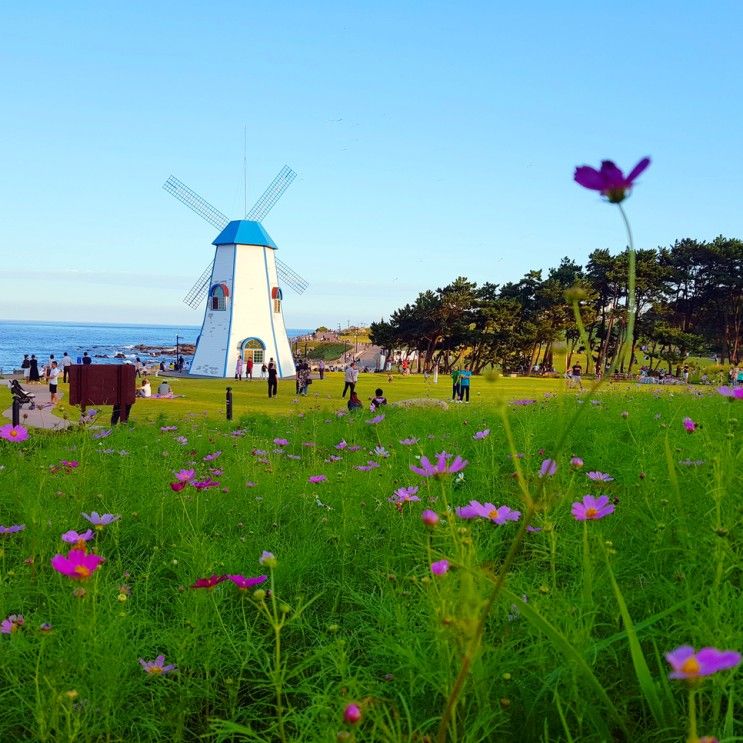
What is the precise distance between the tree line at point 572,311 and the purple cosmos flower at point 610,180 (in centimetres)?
3401

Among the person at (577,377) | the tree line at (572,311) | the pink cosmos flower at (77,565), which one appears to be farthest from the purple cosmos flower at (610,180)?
the tree line at (572,311)

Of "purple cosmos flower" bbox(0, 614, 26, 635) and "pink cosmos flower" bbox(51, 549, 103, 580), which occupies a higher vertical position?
"pink cosmos flower" bbox(51, 549, 103, 580)

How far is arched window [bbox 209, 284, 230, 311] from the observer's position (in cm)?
2847

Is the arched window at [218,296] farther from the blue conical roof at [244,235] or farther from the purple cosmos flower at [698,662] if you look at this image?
the purple cosmos flower at [698,662]

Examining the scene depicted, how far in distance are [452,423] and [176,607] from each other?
4198mm

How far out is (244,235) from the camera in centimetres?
2836

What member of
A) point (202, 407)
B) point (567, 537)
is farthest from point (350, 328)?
point (567, 537)

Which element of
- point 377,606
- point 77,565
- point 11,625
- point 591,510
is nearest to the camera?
point 77,565

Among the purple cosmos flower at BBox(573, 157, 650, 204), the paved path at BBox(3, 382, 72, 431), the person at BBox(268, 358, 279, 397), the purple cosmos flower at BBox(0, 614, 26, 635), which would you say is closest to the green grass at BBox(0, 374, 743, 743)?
the purple cosmos flower at BBox(0, 614, 26, 635)

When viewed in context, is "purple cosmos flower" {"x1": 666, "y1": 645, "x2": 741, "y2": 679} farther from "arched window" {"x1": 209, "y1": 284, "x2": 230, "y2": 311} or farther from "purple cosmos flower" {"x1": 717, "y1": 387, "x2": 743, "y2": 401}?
"arched window" {"x1": 209, "y1": 284, "x2": 230, "y2": 311}

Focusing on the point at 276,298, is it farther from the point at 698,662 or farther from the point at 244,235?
the point at 698,662

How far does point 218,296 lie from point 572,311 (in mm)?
19893

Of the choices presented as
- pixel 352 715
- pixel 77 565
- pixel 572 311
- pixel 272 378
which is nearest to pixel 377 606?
pixel 77 565

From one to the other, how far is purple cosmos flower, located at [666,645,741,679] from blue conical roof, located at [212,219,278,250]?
94.6ft
